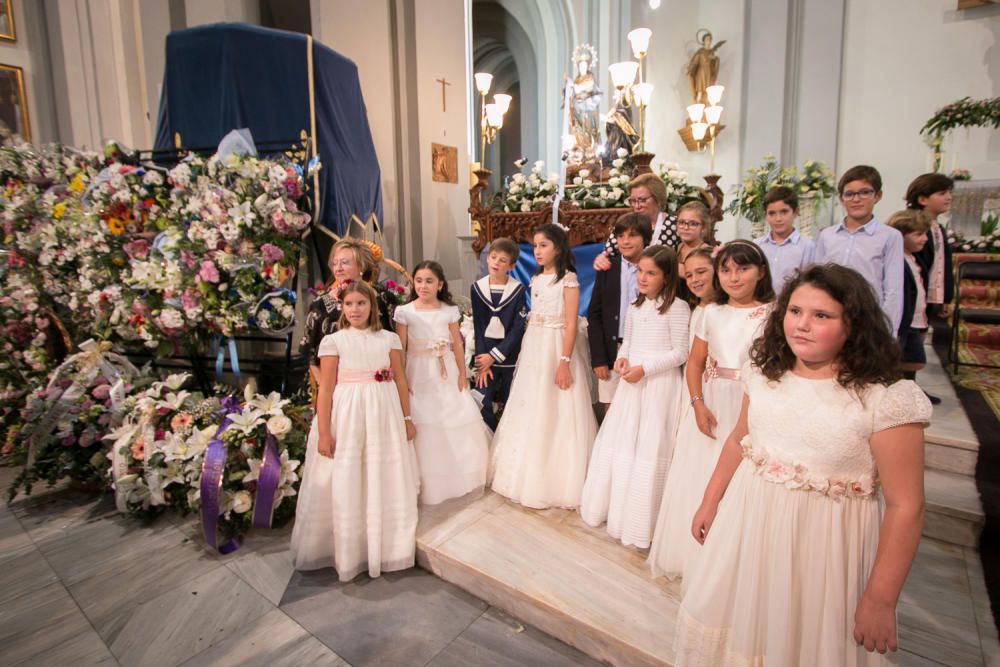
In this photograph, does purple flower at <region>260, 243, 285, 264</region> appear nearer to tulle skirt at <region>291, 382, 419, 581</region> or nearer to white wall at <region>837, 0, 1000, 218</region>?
tulle skirt at <region>291, 382, 419, 581</region>

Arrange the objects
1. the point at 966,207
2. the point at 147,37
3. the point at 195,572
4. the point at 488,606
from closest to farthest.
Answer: the point at 488,606
the point at 195,572
the point at 147,37
the point at 966,207

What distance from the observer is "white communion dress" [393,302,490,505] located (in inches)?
126

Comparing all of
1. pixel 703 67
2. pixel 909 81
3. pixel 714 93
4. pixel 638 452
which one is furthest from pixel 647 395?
pixel 703 67

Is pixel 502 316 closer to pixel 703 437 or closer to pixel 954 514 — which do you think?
pixel 703 437

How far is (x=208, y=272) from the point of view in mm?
3410

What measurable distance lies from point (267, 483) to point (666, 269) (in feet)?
8.45

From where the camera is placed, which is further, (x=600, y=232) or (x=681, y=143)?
(x=681, y=143)

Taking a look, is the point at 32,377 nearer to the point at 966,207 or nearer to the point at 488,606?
the point at 488,606

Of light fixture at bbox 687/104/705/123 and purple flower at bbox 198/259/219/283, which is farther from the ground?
light fixture at bbox 687/104/705/123


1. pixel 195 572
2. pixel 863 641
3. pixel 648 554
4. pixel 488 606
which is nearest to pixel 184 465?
pixel 195 572

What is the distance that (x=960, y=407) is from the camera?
3.64 meters

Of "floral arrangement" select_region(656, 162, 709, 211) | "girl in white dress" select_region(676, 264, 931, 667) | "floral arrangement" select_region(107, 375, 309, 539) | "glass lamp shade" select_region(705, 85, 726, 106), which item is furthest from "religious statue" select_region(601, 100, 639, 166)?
"girl in white dress" select_region(676, 264, 931, 667)

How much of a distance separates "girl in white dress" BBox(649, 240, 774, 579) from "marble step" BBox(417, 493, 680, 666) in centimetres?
21

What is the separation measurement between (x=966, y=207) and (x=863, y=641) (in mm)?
8051
